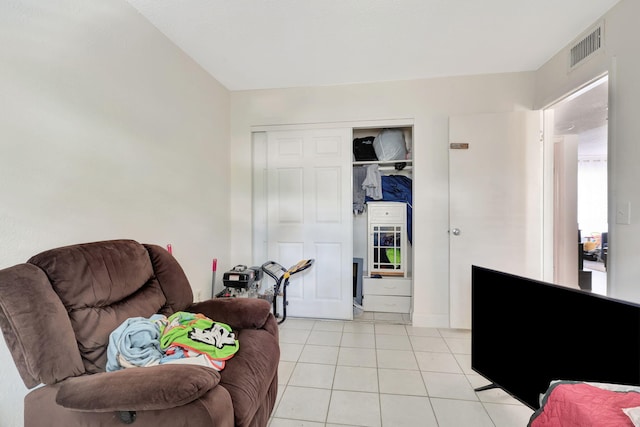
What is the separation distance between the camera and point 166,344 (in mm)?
1194

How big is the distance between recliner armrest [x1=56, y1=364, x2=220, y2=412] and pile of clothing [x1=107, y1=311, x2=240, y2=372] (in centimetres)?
20

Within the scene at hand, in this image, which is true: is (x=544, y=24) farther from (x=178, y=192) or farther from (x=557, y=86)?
(x=178, y=192)

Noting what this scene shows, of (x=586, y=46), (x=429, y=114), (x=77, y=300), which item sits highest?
(x=586, y=46)

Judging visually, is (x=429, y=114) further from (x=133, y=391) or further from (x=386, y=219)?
(x=133, y=391)

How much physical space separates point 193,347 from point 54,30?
1.66m

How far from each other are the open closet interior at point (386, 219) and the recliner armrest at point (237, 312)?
1726mm

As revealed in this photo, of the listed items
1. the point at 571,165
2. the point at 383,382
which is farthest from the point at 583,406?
the point at 571,165

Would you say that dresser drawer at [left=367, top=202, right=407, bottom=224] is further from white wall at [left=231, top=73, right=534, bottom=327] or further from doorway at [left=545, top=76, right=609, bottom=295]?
doorway at [left=545, top=76, right=609, bottom=295]

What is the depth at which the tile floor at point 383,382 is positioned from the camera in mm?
1529

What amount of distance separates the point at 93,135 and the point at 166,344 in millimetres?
1207

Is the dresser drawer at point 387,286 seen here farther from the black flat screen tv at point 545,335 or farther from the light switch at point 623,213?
the light switch at point 623,213

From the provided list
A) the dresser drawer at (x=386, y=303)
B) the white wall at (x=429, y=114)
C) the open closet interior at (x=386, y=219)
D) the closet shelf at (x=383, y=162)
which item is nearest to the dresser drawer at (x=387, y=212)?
the open closet interior at (x=386, y=219)

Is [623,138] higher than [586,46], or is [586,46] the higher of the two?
[586,46]

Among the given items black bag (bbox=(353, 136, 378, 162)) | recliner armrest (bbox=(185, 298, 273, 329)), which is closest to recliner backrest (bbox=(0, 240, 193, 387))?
recliner armrest (bbox=(185, 298, 273, 329))
